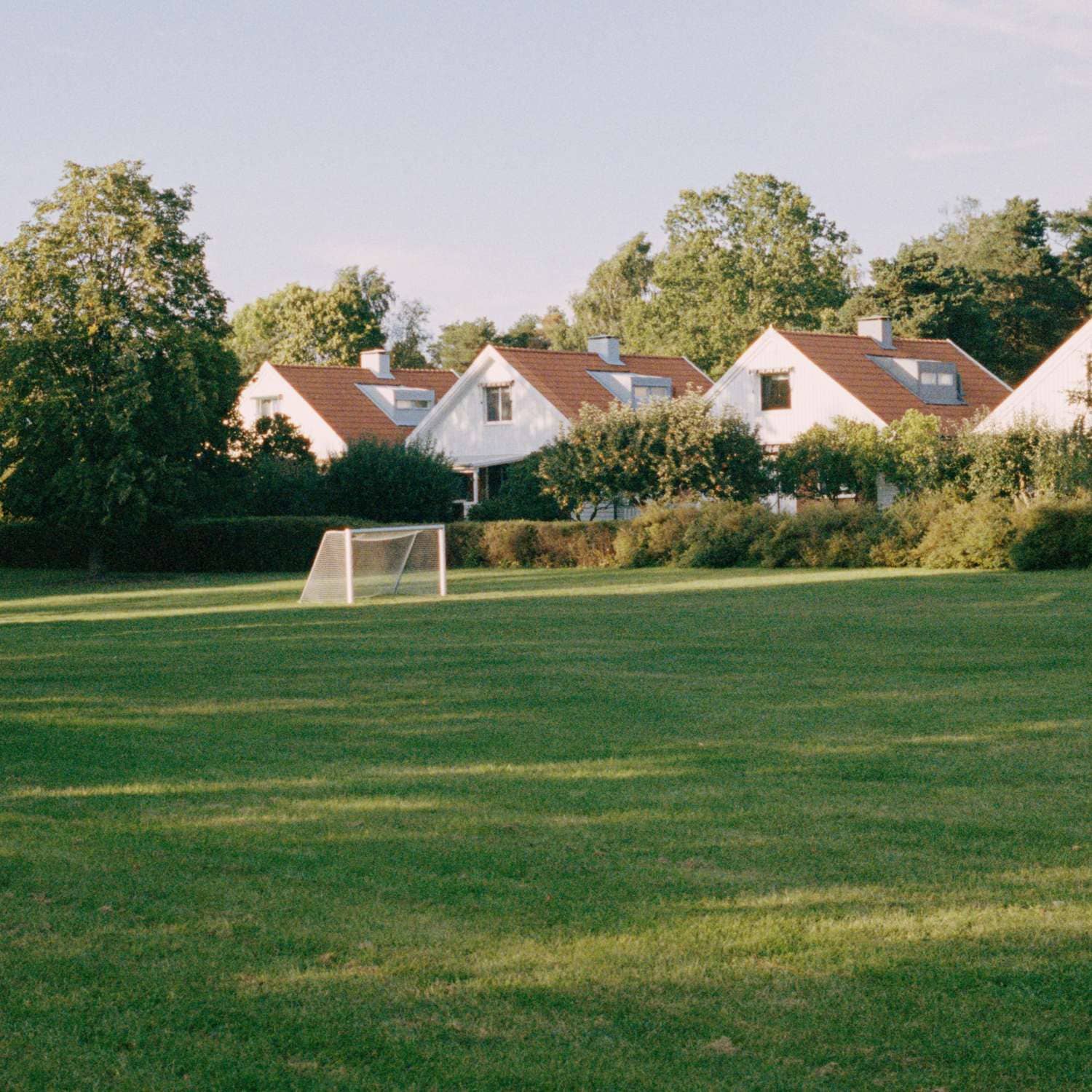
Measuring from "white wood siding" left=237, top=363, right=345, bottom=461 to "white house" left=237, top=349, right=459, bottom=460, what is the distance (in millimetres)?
31

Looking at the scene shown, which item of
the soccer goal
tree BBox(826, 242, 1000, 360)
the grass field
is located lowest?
the grass field

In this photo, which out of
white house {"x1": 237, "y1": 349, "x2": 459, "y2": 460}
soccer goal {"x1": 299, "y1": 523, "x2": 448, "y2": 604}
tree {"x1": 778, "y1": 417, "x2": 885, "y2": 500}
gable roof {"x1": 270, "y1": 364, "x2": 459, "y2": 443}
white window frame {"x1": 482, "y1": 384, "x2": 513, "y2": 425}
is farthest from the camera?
gable roof {"x1": 270, "y1": 364, "x2": 459, "y2": 443}

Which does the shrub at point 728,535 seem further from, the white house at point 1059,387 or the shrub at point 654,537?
the white house at point 1059,387

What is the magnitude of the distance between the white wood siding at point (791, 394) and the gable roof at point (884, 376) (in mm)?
292

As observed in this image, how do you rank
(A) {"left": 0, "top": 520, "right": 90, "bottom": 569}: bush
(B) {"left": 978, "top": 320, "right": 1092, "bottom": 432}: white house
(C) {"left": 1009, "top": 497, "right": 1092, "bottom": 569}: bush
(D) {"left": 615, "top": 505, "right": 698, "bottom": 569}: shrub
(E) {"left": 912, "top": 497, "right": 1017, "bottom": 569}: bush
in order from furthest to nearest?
1. (A) {"left": 0, "top": 520, "right": 90, "bottom": 569}: bush
2. (B) {"left": 978, "top": 320, "right": 1092, "bottom": 432}: white house
3. (D) {"left": 615, "top": 505, "right": 698, "bottom": 569}: shrub
4. (E) {"left": 912, "top": 497, "right": 1017, "bottom": 569}: bush
5. (C) {"left": 1009, "top": 497, "right": 1092, "bottom": 569}: bush

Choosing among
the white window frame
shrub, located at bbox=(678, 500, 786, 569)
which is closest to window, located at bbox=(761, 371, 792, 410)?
the white window frame

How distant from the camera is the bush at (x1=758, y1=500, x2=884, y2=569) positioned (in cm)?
3472

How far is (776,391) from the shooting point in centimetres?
5394

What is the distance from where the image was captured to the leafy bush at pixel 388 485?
46250 millimetres

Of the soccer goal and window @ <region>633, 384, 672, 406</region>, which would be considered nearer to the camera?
the soccer goal

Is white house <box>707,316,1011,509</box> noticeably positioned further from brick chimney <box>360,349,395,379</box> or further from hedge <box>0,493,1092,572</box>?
brick chimney <box>360,349,395,379</box>

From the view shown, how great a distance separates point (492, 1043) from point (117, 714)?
320 inches

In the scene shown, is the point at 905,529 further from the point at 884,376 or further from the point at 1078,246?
the point at 1078,246

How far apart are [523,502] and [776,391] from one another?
12885 millimetres
